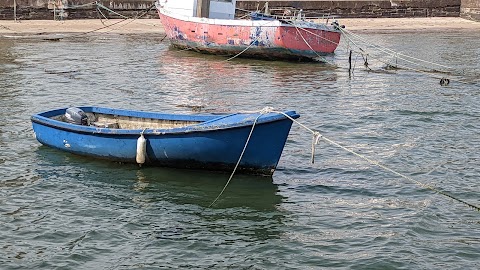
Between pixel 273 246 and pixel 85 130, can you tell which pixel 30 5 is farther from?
pixel 273 246

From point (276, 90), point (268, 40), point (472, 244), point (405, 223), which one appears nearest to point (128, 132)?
point (405, 223)

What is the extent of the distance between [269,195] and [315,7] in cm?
2776

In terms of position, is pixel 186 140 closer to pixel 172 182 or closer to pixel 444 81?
pixel 172 182

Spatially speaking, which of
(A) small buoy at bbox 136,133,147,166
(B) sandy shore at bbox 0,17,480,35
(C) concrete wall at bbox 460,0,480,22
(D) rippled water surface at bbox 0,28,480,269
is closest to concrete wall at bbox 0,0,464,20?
(C) concrete wall at bbox 460,0,480,22

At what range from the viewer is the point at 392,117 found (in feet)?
52.1

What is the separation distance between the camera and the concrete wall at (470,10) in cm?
3906

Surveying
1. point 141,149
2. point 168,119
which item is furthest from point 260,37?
point 141,149

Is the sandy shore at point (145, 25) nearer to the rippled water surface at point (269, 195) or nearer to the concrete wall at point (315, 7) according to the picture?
the concrete wall at point (315, 7)

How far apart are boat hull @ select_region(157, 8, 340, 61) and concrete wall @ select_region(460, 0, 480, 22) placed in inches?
667

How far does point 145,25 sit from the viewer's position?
34.4 meters

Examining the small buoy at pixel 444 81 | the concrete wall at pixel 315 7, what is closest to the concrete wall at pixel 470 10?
the concrete wall at pixel 315 7

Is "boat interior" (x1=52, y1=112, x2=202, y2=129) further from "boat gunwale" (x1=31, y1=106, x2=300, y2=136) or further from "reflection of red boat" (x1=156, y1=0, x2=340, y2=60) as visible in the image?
"reflection of red boat" (x1=156, y1=0, x2=340, y2=60)

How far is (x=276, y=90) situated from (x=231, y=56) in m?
5.97

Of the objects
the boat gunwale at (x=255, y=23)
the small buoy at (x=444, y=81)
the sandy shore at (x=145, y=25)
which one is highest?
the boat gunwale at (x=255, y=23)
